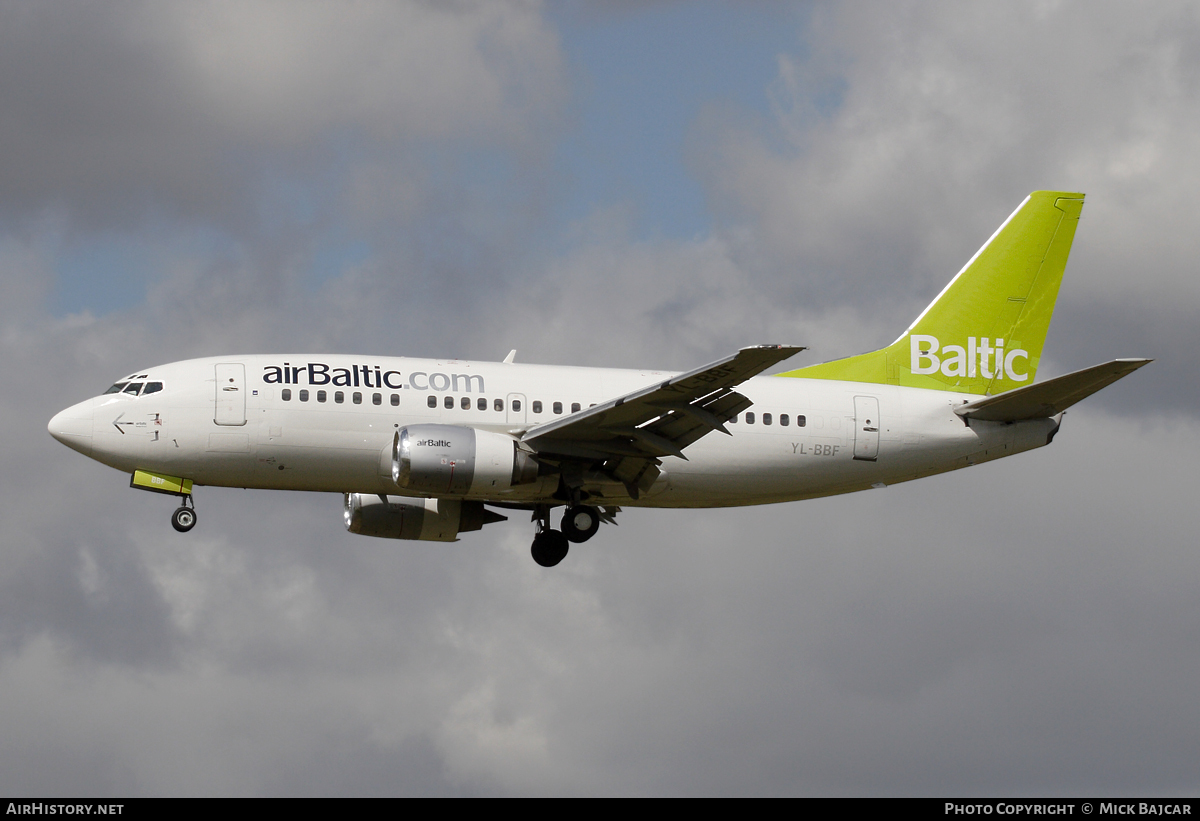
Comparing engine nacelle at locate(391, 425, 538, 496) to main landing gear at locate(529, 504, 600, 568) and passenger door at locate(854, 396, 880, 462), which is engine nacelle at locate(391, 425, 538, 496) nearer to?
main landing gear at locate(529, 504, 600, 568)

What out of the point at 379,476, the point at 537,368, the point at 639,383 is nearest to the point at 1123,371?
the point at 639,383

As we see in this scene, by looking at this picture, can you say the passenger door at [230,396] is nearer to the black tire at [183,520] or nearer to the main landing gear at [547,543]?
the black tire at [183,520]

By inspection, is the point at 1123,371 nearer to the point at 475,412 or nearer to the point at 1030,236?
the point at 1030,236

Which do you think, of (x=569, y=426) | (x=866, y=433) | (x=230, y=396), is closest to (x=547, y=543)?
(x=569, y=426)

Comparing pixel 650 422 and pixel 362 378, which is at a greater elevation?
pixel 362 378

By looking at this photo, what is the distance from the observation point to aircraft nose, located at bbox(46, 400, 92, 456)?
4044 cm

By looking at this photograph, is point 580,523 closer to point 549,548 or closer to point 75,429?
point 549,548

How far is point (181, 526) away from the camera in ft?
134

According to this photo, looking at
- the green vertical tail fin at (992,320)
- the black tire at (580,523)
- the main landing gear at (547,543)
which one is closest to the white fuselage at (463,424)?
the black tire at (580,523)

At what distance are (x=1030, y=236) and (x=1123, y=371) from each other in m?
10.9

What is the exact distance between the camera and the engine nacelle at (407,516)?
150 ft

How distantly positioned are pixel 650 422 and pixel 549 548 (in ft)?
21.9

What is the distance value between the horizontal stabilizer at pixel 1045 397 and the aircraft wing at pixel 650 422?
871 centimetres

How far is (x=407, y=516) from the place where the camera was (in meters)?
46.0
